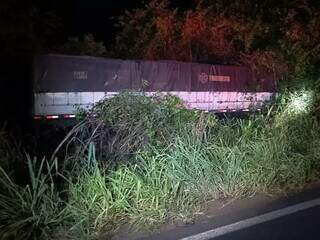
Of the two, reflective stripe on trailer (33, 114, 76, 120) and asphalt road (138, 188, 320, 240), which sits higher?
reflective stripe on trailer (33, 114, 76, 120)

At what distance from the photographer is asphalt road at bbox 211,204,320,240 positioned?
5.95 m

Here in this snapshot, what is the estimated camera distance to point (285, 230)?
6.18 metres

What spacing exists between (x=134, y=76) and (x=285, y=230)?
615 cm

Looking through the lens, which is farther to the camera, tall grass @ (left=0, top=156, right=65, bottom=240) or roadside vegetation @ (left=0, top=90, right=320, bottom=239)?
roadside vegetation @ (left=0, top=90, right=320, bottom=239)

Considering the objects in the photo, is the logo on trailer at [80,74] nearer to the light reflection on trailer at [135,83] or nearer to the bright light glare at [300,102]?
the light reflection on trailer at [135,83]

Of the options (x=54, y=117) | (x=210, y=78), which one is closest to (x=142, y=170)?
(x=54, y=117)

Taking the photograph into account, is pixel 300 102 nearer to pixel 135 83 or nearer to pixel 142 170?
pixel 135 83

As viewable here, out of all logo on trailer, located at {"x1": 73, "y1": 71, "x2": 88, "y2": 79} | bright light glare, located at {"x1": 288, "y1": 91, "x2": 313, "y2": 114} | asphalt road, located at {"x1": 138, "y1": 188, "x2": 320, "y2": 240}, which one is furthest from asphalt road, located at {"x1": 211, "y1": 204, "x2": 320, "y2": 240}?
logo on trailer, located at {"x1": 73, "y1": 71, "x2": 88, "y2": 79}

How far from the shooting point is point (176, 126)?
296 inches

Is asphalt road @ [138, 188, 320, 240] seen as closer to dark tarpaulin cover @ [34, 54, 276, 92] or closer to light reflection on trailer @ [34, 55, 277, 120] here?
light reflection on trailer @ [34, 55, 277, 120]

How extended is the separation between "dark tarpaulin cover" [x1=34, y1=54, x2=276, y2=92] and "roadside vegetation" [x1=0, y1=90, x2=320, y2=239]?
226 centimetres

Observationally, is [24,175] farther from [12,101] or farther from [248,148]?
[248,148]

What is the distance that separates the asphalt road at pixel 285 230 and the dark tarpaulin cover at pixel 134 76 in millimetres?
3899

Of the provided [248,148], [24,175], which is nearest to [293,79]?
[248,148]
